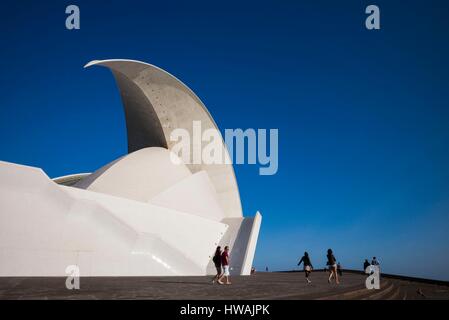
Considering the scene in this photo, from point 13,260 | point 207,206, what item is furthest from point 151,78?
point 13,260

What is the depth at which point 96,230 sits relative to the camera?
37.8ft

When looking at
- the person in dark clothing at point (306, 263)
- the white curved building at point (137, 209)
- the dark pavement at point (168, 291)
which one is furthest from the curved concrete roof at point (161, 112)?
the dark pavement at point (168, 291)

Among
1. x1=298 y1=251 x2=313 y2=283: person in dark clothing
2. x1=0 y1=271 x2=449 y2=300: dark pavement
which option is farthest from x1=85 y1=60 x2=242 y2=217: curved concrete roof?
x1=0 y1=271 x2=449 y2=300: dark pavement

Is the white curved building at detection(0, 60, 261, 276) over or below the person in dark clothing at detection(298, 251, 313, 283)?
over

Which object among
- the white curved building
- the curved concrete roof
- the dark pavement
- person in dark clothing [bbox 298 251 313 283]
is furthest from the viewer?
the curved concrete roof

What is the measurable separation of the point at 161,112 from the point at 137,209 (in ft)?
23.0

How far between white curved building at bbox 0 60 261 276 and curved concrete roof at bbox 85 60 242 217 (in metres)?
0.05

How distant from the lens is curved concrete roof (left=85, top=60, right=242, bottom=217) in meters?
17.3

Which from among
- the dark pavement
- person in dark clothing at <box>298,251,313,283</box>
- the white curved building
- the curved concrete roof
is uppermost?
the curved concrete roof

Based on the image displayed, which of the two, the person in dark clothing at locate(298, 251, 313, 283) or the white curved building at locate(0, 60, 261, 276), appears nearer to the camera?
the white curved building at locate(0, 60, 261, 276)

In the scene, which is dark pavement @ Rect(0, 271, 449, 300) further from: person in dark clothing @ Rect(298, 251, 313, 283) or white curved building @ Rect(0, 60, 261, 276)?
person in dark clothing @ Rect(298, 251, 313, 283)

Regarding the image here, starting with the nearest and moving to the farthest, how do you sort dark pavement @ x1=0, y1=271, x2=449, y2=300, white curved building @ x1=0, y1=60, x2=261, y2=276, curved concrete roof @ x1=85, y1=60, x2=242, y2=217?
dark pavement @ x1=0, y1=271, x2=449, y2=300, white curved building @ x1=0, y1=60, x2=261, y2=276, curved concrete roof @ x1=85, y1=60, x2=242, y2=217

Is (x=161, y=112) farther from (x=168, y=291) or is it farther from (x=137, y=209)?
(x=168, y=291)
